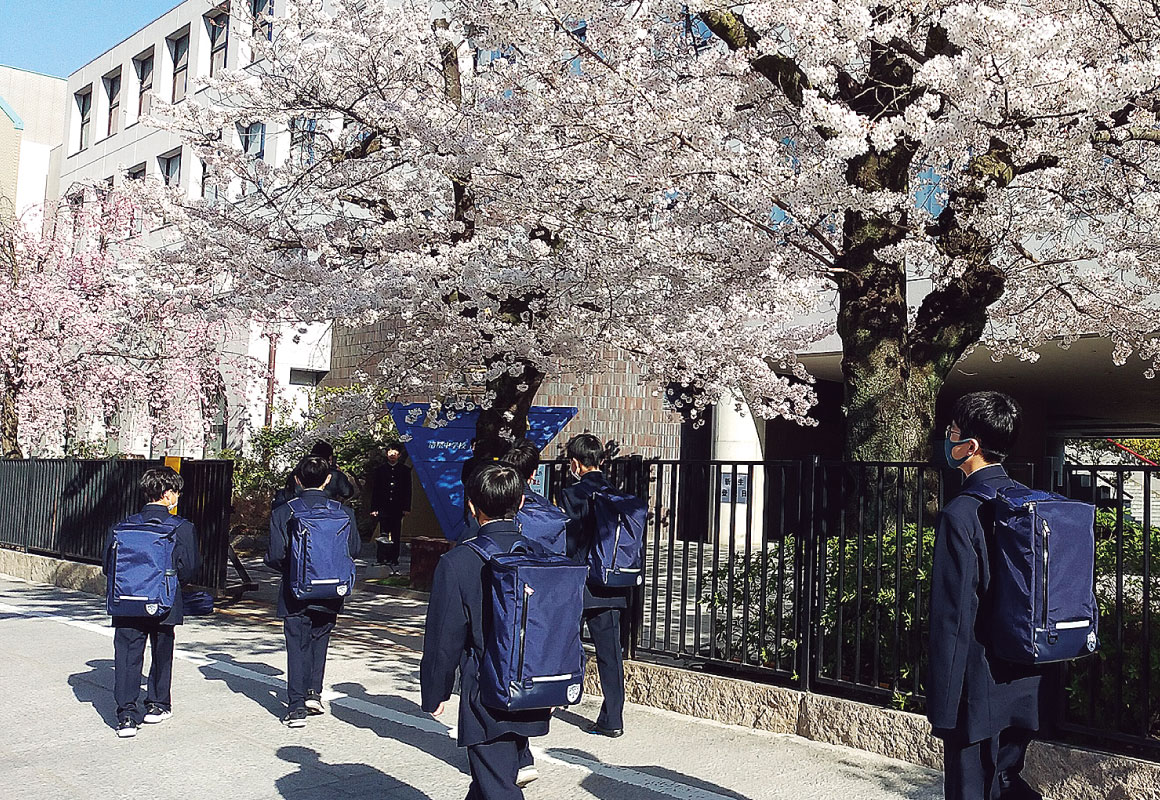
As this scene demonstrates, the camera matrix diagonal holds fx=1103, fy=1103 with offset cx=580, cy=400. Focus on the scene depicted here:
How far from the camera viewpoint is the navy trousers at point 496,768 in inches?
163

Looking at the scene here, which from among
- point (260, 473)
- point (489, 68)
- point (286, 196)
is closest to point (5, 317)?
point (260, 473)

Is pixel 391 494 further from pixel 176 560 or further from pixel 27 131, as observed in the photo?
pixel 27 131

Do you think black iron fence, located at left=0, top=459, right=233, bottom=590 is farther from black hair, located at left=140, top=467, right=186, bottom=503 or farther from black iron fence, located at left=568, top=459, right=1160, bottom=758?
black iron fence, located at left=568, top=459, right=1160, bottom=758

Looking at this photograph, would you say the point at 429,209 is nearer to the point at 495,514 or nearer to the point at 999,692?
the point at 495,514

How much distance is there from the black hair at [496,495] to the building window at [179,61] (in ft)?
90.7

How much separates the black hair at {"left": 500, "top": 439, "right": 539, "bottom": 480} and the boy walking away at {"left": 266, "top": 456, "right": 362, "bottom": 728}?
115 cm

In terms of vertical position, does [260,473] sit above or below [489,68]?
below

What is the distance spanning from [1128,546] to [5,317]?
60.2 ft

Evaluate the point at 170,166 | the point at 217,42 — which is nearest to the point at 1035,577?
the point at 217,42

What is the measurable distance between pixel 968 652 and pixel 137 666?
16.8 feet

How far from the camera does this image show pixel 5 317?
18.9 m

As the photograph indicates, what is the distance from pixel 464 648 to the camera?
165 inches

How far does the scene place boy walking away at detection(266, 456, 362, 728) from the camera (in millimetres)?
6789

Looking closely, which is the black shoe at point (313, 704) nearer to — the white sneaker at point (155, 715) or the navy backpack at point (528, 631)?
the white sneaker at point (155, 715)
